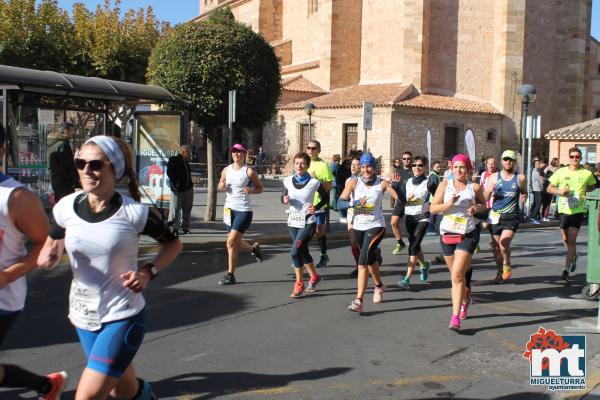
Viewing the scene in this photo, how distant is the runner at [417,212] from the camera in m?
8.27

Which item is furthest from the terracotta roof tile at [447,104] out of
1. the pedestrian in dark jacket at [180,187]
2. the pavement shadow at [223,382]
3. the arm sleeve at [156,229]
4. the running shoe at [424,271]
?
the arm sleeve at [156,229]

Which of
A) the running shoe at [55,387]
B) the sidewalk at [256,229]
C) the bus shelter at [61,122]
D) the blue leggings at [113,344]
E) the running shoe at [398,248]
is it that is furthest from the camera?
the sidewalk at [256,229]

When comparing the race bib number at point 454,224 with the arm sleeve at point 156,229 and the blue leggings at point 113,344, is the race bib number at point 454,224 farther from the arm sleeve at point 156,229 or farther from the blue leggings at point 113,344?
the blue leggings at point 113,344

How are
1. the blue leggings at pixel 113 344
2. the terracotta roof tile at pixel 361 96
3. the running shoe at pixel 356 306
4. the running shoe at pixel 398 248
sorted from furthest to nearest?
the terracotta roof tile at pixel 361 96 < the running shoe at pixel 398 248 < the running shoe at pixel 356 306 < the blue leggings at pixel 113 344

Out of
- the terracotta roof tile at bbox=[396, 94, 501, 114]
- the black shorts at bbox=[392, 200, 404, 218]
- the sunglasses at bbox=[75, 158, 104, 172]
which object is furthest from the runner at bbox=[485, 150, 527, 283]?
the terracotta roof tile at bbox=[396, 94, 501, 114]

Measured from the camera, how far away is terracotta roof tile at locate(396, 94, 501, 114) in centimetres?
3071

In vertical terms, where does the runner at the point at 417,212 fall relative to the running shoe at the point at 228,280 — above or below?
above

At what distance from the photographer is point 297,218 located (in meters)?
7.39

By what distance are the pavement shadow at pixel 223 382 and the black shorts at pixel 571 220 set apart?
5237mm

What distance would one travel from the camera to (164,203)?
40.9 feet

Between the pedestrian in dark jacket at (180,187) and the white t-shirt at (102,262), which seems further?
the pedestrian in dark jacket at (180,187)

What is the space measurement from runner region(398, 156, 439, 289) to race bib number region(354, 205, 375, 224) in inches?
60.3

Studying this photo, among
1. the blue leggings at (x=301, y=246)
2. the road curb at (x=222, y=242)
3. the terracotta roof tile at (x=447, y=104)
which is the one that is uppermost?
the terracotta roof tile at (x=447, y=104)

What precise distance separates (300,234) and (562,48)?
107 feet
